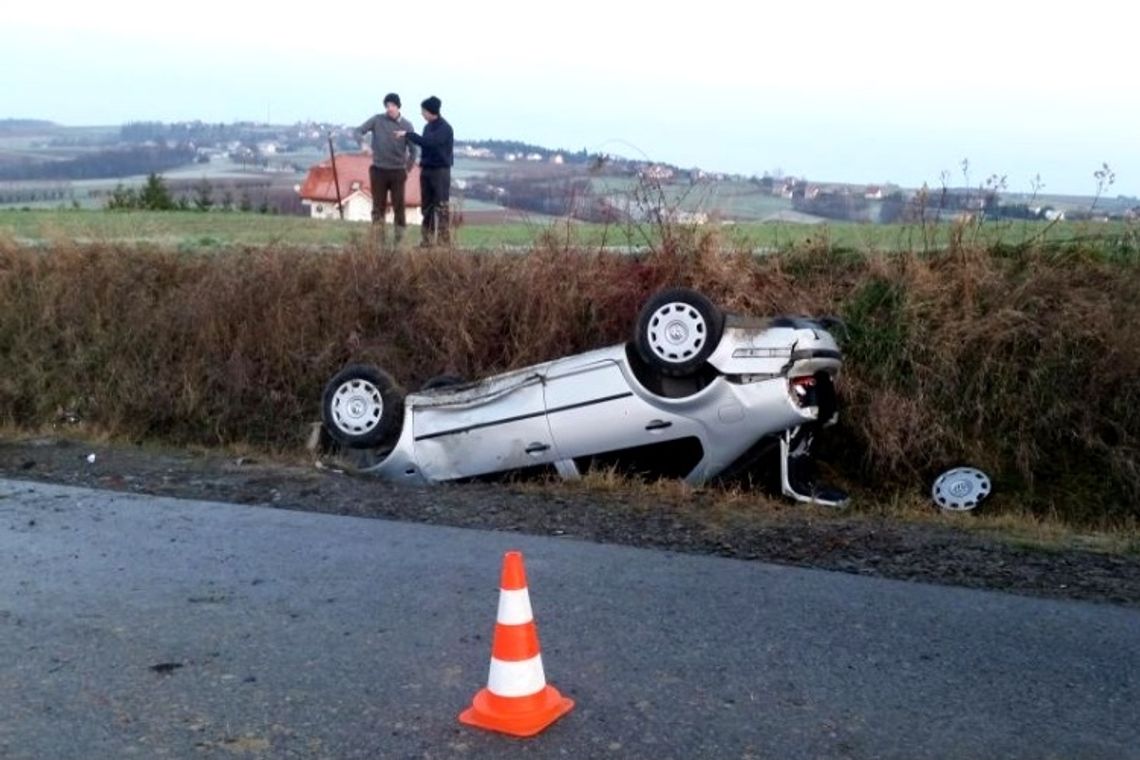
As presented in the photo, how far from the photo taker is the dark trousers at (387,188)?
47.5 feet

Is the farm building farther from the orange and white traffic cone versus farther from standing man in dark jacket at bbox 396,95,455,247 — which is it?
the orange and white traffic cone

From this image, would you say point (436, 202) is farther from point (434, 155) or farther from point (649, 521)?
point (649, 521)

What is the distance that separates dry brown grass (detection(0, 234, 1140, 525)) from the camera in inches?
388

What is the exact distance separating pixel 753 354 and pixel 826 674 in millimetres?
3492

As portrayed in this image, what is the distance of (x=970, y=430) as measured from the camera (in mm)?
9969

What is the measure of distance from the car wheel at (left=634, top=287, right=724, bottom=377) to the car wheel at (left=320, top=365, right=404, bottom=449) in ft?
6.82

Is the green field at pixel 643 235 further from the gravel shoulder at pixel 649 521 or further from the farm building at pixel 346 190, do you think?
the gravel shoulder at pixel 649 521

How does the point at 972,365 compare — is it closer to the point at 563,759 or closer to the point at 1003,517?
the point at 1003,517

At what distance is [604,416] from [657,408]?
0.36m

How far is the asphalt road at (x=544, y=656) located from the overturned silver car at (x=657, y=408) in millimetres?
1804

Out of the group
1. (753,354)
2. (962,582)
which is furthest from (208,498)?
(962,582)

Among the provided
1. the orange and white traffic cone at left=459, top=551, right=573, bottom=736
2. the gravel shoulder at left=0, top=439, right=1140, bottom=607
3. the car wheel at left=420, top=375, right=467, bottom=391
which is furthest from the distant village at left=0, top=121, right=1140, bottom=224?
the orange and white traffic cone at left=459, top=551, right=573, bottom=736

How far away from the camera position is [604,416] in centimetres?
856

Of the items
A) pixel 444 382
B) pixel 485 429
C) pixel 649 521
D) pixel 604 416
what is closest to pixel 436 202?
pixel 444 382
